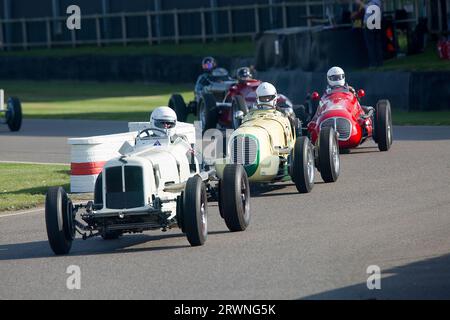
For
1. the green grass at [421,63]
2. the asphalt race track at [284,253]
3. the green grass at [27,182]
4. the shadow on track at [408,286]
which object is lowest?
the shadow on track at [408,286]

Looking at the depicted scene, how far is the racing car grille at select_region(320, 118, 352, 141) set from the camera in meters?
19.7

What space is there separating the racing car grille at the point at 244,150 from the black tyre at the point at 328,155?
1.19 m

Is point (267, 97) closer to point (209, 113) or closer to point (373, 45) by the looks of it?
point (209, 113)

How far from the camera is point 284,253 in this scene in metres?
12.3

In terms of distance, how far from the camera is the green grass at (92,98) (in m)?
32.2

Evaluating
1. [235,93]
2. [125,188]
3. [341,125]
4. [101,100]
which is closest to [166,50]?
[101,100]

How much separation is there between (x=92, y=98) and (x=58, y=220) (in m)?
25.1

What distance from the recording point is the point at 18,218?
52.2 ft

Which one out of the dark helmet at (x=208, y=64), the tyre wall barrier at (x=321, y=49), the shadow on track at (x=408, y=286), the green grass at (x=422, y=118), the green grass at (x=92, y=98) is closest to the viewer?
the shadow on track at (x=408, y=286)

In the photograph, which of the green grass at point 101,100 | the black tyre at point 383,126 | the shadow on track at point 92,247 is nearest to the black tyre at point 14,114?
the green grass at point 101,100

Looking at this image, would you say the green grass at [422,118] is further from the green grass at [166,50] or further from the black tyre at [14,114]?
the green grass at [166,50]

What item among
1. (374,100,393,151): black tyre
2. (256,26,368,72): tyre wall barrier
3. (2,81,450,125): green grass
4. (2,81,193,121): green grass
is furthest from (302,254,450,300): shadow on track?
(2,81,193,121): green grass

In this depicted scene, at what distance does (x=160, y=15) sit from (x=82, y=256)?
34424 millimetres

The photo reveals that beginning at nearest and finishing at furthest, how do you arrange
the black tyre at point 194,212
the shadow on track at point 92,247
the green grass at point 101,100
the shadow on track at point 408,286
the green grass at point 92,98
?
the shadow on track at point 408,286, the black tyre at point 194,212, the shadow on track at point 92,247, the green grass at point 101,100, the green grass at point 92,98
